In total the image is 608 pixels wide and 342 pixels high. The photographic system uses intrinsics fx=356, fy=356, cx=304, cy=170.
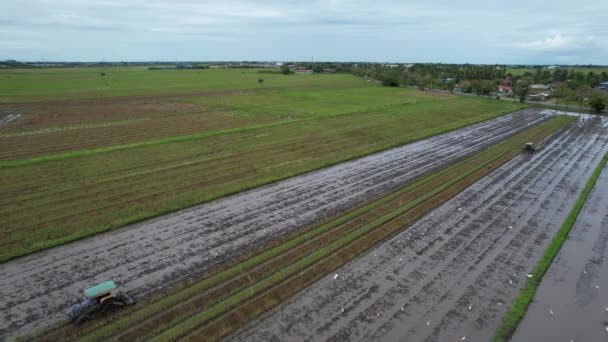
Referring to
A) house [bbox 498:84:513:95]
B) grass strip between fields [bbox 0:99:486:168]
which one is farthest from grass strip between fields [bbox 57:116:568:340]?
house [bbox 498:84:513:95]

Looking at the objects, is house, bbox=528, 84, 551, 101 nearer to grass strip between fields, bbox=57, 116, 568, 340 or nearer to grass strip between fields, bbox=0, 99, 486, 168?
grass strip between fields, bbox=0, 99, 486, 168

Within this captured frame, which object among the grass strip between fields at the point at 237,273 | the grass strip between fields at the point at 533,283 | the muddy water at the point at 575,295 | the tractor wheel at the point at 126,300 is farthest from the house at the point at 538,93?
the tractor wheel at the point at 126,300

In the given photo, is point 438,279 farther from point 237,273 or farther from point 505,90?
point 505,90

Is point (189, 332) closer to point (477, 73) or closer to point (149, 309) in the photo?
point (149, 309)

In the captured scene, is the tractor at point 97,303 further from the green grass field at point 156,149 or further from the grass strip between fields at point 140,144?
the grass strip between fields at point 140,144

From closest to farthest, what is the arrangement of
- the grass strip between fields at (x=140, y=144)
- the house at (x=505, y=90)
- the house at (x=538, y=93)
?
the grass strip between fields at (x=140, y=144)
the house at (x=538, y=93)
the house at (x=505, y=90)

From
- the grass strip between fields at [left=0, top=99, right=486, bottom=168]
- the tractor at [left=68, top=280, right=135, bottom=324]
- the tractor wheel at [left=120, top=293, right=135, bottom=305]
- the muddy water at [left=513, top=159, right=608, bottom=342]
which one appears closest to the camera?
the tractor at [left=68, top=280, right=135, bottom=324]
